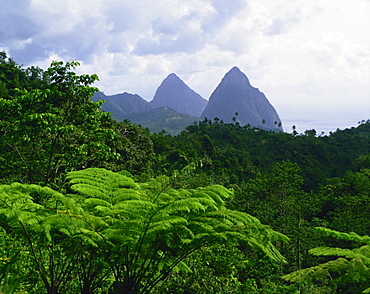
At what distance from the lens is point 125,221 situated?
2436 mm

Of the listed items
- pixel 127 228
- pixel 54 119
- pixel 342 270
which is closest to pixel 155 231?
pixel 127 228

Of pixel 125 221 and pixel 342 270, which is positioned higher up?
pixel 125 221

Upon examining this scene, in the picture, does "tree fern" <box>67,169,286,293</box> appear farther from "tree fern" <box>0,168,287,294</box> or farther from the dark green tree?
the dark green tree

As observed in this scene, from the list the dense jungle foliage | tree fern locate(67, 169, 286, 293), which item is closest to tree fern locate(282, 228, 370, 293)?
the dense jungle foliage

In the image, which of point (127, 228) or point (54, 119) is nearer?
point (127, 228)

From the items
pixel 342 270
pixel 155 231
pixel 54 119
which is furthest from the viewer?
pixel 54 119

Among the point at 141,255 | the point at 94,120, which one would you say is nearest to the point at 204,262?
the point at 141,255

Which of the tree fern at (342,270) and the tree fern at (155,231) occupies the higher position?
the tree fern at (155,231)

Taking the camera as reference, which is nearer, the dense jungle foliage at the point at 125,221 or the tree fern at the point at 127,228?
the tree fern at the point at 127,228

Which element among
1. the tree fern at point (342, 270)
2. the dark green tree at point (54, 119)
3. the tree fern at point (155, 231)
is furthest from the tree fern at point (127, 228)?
the dark green tree at point (54, 119)

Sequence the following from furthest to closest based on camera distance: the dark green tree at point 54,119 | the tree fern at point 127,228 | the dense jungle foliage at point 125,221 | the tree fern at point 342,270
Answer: the dark green tree at point 54,119 → the tree fern at point 342,270 → the dense jungle foliage at point 125,221 → the tree fern at point 127,228

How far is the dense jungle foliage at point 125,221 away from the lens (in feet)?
8.07

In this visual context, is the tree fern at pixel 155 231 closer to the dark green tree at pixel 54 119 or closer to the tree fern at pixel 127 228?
the tree fern at pixel 127 228

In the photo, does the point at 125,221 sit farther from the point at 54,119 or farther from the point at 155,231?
→ the point at 54,119
